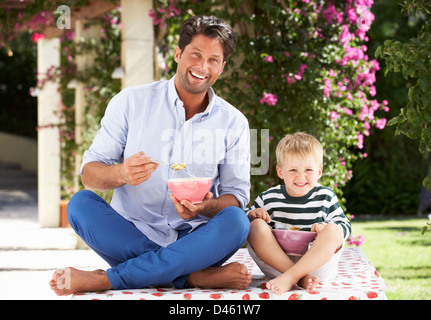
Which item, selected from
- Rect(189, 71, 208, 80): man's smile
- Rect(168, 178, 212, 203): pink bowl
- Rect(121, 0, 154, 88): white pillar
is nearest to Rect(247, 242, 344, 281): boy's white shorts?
Rect(168, 178, 212, 203): pink bowl

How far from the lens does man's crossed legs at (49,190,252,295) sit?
260 centimetres

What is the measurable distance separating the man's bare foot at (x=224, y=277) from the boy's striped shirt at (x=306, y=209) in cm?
38

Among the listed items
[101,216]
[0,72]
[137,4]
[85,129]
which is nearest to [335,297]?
A: [101,216]

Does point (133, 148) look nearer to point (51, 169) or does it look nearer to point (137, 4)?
point (137, 4)

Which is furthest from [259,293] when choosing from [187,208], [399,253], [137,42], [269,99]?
[399,253]

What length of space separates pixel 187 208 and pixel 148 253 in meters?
0.25

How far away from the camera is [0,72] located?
15781 millimetres

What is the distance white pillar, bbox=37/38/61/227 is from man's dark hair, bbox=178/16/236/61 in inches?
199

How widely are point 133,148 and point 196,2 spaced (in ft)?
7.35

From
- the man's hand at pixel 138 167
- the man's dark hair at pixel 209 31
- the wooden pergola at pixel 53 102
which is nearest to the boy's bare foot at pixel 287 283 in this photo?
the man's hand at pixel 138 167

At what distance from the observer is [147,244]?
111 inches

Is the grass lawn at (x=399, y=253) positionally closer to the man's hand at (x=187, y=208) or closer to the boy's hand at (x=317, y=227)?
the boy's hand at (x=317, y=227)

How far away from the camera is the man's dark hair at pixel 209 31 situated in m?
2.85

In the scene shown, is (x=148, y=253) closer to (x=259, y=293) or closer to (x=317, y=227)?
(x=259, y=293)
